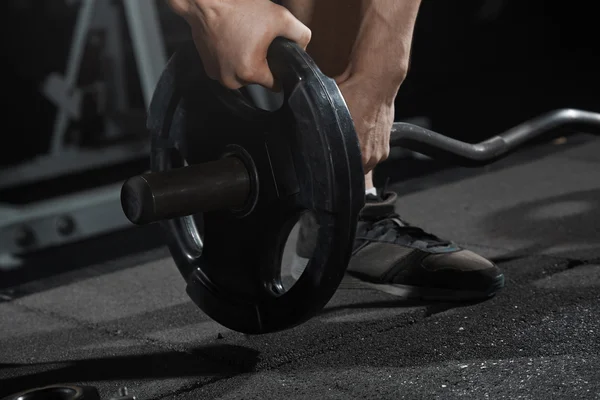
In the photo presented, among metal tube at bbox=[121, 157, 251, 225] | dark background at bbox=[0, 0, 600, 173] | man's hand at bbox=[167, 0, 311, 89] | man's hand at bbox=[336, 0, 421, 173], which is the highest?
man's hand at bbox=[167, 0, 311, 89]

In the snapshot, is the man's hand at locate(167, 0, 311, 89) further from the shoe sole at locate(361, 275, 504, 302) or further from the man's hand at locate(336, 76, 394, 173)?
the shoe sole at locate(361, 275, 504, 302)

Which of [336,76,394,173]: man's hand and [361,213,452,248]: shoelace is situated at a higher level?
[336,76,394,173]: man's hand

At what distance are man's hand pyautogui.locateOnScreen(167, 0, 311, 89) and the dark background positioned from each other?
5.14 feet

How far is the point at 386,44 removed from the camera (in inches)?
51.9

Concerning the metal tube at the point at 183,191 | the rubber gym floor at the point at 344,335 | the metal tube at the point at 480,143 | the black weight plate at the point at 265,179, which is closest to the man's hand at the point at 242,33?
the black weight plate at the point at 265,179

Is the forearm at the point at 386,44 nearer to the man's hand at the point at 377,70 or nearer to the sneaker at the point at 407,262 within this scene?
the man's hand at the point at 377,70

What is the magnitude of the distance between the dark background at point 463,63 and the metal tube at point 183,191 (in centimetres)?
165

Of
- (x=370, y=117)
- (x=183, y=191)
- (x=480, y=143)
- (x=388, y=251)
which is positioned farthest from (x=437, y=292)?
(x=183, y=191)

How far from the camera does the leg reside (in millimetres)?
1502

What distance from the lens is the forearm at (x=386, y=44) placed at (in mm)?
1312

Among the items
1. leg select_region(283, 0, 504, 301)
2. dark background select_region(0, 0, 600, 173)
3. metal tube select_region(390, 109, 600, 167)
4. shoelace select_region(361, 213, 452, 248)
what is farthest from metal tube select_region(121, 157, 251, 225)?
dark background select_region(0, 0, 600, 173)

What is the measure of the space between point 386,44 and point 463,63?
2.77 m

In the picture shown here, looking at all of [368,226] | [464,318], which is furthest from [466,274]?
[368,226]

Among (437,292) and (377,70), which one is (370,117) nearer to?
(377,70)
